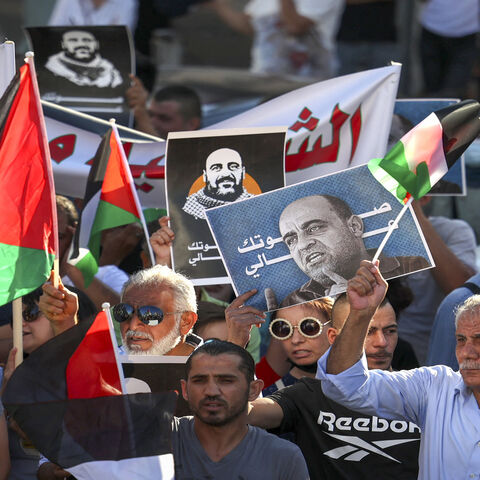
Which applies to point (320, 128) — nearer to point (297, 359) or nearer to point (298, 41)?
point (297, 359)

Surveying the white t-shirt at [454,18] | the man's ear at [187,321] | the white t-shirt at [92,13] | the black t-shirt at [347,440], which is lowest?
the black t-shirt at [347,440]

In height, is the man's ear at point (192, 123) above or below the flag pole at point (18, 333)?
above

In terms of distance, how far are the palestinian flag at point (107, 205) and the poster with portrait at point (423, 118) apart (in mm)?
1778

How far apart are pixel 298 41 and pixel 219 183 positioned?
471 cm

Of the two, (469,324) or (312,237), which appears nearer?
(469,324)

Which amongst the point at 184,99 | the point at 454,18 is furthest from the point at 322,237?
the point at 454,18

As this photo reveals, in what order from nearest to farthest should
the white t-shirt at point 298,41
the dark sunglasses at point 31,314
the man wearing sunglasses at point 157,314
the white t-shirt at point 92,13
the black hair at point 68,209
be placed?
1. the man wearing sunglasses at point 157,314
2. the dark sunglasses at point 31,314
3. the black hair at point 68,209
4. the white t-shirt at point 92,13
5. the white t-shirt at point 298,41

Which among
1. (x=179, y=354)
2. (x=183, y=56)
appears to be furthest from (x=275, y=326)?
(x=183, y=56)

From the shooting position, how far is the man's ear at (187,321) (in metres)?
5.22

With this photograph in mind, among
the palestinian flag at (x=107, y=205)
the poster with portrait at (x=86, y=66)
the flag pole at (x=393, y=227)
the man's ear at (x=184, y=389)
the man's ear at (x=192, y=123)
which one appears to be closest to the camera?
the man's ear at (x=184, y=389)

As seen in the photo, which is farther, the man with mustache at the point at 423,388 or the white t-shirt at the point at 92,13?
the white t-shirt at the point at 92,13

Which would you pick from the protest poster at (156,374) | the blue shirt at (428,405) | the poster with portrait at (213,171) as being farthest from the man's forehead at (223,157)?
the blue shirt at (428,405)

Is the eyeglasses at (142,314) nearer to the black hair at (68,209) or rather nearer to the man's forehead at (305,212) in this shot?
the man's forehead at (305,212)

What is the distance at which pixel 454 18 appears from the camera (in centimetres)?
970
